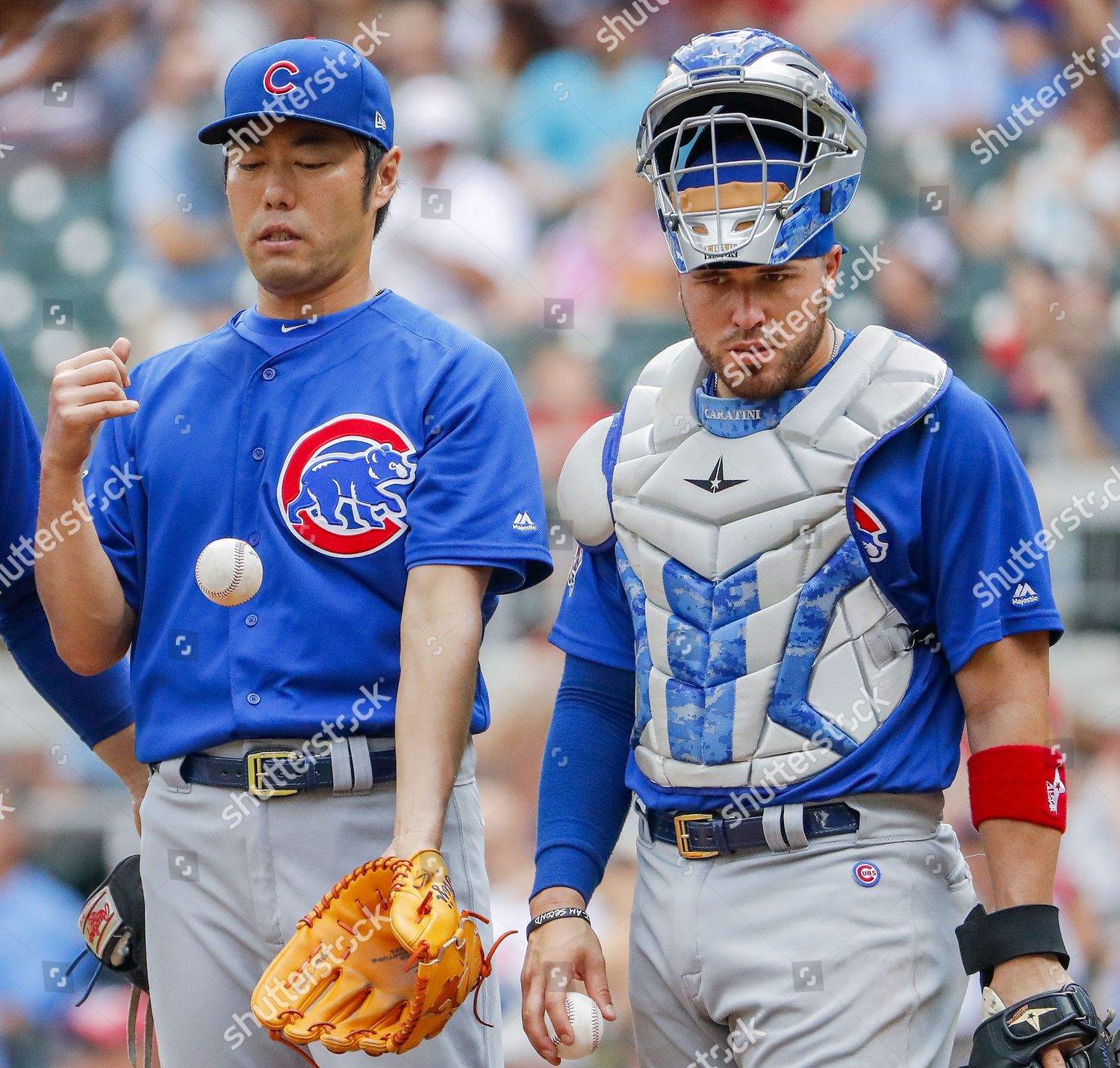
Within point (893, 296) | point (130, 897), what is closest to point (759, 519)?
point (130, 897)

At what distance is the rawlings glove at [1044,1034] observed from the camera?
5.37 feet

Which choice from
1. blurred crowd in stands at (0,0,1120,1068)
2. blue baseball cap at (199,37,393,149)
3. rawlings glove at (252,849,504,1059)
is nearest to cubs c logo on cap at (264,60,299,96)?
blue baseball cap at (199,37,393,149)

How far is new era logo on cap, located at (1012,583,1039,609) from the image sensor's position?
5.84ft

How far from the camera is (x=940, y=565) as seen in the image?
1.80 m

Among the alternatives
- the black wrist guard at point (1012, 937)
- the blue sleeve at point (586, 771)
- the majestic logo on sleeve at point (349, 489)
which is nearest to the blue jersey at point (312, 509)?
the majestic logo on sleeve at point (349, 489)

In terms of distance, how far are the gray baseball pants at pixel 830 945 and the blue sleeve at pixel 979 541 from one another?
24 centimetres

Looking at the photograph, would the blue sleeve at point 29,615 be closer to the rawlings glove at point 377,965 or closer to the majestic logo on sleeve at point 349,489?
the majestic logo on sleeve at point 349,489

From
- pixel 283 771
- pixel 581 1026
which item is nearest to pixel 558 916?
pixel 581 1026

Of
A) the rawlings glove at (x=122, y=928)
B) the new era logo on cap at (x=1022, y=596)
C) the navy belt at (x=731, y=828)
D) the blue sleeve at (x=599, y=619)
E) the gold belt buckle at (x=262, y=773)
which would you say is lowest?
the rawlings glove at (x=122, y=928)

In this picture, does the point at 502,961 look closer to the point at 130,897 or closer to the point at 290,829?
the point at 130,897

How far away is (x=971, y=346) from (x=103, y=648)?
345 centimetres

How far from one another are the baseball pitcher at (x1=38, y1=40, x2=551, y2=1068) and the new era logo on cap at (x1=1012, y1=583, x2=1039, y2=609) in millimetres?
596

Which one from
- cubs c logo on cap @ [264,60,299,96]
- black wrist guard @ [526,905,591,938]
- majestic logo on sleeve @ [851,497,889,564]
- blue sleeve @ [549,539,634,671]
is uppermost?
cubs c logo on cap @ [264,60,299,96]

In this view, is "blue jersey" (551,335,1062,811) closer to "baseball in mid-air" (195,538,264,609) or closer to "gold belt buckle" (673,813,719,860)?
"gold belt buckle" (673,813,719,860)
